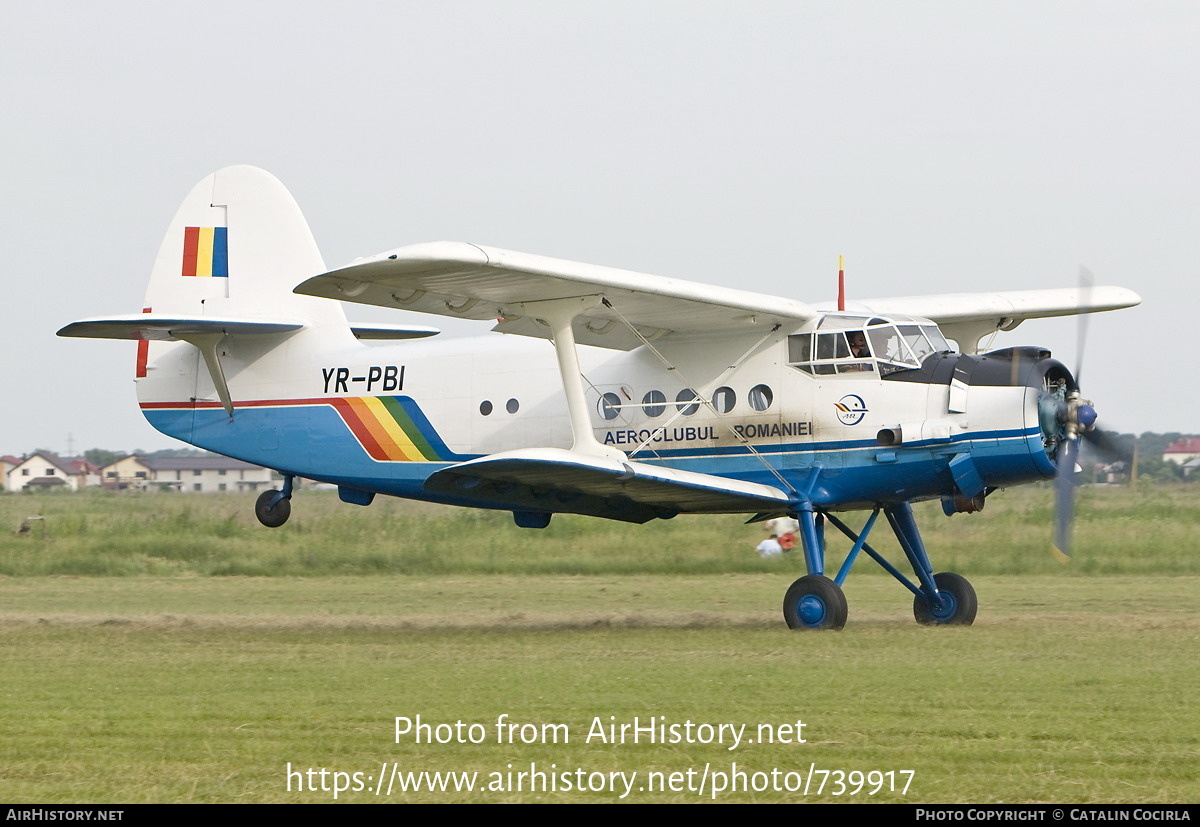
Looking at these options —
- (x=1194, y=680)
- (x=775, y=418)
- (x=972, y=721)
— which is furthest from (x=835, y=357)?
(x=972, y=721)

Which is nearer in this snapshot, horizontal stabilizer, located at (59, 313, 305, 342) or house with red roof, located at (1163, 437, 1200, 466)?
horizontal stabilizer, located at (59, 313, 305, 342)

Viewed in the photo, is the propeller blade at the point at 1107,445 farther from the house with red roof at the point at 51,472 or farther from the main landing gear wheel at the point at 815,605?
the house with red roof at the point at 51,472

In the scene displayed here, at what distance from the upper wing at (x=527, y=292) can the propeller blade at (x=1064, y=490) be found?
9.43ft

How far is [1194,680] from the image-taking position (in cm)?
1121

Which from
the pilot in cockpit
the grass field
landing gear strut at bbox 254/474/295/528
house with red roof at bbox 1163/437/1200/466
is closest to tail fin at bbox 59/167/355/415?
landing gear strut at bbox 254/474/295/528

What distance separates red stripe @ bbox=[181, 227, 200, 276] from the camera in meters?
Answer: 19.8

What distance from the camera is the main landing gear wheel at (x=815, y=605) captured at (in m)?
15.0

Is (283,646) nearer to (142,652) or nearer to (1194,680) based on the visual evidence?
(142,652)

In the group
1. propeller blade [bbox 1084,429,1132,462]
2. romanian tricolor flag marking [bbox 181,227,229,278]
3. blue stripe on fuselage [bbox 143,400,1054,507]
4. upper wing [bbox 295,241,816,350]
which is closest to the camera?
upper wing [bbox 295,241,816,350]

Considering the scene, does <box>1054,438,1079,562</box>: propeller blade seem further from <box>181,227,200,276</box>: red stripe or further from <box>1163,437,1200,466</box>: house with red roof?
<box>1163,437,1200,466</box>: house with red roof

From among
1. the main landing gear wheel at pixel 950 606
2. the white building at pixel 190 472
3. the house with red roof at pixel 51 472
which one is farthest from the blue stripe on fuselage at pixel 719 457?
the house with red roof at pixel 51 472

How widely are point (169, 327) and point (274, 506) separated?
2.59 metres

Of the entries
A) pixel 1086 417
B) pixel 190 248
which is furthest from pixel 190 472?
pixel 1086 417
